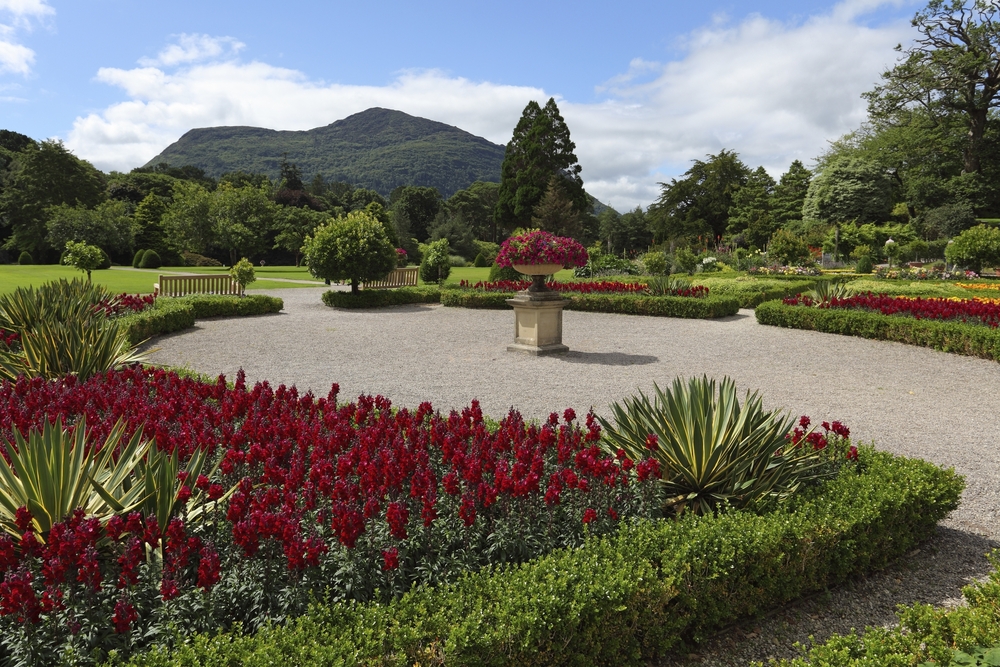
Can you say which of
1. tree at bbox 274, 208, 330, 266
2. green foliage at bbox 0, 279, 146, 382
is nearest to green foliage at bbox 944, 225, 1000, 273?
green foliage at bbox 0, 279, 146, 382

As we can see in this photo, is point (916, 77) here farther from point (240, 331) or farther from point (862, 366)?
point (240, 331)

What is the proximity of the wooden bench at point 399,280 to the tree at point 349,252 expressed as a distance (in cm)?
453

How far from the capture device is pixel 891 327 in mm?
10805

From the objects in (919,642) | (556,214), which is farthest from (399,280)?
(556,214)

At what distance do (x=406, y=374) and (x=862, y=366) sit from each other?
6537mm

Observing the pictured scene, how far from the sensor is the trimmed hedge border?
10461 mm

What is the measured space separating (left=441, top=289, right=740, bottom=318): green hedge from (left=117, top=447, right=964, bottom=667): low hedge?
1065 centimetres

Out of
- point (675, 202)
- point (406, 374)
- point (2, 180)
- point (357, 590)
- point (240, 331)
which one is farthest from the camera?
point (675, 202)

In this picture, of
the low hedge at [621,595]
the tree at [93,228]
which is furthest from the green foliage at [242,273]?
the tree at [93,228]

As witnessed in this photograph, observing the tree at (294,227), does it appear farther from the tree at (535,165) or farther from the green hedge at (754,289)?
the green hedge at (754,289)

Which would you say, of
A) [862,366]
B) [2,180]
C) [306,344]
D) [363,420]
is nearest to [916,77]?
[862,366]

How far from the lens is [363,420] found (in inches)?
163

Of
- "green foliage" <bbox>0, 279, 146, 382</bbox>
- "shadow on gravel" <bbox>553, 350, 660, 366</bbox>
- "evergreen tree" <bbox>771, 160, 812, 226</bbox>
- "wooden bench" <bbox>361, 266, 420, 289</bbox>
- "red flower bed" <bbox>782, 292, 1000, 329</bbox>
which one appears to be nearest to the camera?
"green foliage" <bbox>0, 279, 146, 382</bbox>

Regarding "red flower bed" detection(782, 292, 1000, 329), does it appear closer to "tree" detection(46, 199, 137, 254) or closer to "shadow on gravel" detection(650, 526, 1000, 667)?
"shadow on gravel" detection(650, 526, 1000, 667)
